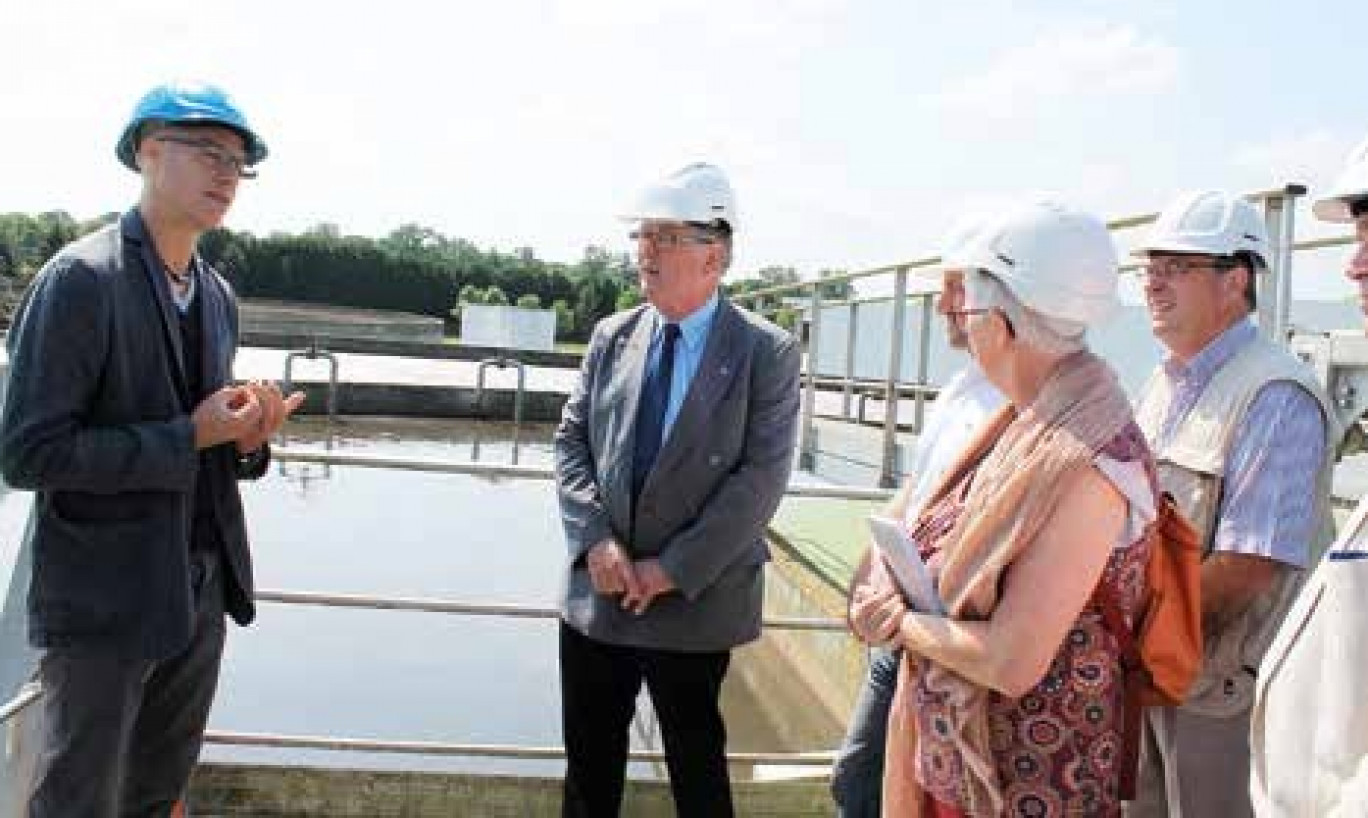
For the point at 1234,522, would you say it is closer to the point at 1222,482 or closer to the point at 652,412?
the point at 1222,482

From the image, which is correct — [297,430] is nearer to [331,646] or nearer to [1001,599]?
[331,646]

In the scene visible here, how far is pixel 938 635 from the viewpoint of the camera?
172 centimetres

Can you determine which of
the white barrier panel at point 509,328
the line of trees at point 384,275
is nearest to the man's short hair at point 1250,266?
the white barrier panel at point 509,328

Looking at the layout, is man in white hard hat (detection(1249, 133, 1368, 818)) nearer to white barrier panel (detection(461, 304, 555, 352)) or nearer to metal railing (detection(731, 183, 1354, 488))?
metal railing (detection(731, 183, 1354, 488))

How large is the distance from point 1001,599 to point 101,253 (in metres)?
1.52

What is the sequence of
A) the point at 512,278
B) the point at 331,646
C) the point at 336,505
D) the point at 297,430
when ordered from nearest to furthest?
the point at 331,646 → the point at 336,505 → the point at 297,430 → the point at 512,278

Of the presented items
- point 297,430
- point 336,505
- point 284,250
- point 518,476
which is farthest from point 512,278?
point 518,476

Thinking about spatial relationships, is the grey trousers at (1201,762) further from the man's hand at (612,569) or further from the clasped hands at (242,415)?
the clasped hands at (242,415)

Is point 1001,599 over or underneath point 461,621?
over

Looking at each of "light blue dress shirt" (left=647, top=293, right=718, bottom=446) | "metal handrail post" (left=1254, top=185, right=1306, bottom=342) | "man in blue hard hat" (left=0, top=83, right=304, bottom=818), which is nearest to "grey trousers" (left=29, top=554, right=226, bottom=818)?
"man in blue hard hat" (left=0, top=83, right=304, bottom=818)

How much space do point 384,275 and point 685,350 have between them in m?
48.0

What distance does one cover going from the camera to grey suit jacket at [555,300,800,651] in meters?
2.62

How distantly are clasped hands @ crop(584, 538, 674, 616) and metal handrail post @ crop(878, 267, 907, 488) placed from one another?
3.68 m

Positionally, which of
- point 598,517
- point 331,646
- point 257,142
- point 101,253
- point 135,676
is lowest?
point 331,646
